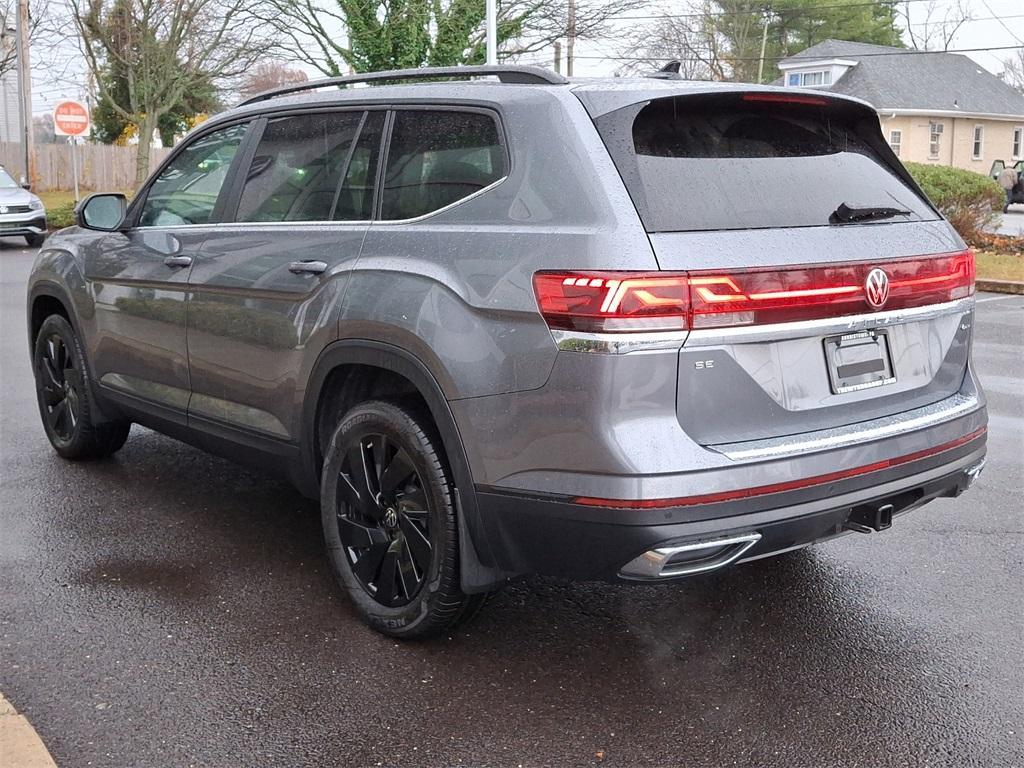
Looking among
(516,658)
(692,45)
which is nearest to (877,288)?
(516,658)

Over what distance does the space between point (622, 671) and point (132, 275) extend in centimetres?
292

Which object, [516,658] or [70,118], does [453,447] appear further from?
[70,118]

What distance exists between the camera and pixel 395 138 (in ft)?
12.9

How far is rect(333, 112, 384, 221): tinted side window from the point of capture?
396 centimetres

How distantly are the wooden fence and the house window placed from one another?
33313 mm

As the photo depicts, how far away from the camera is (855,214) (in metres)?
3.47

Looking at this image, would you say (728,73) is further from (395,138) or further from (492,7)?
(395,138)

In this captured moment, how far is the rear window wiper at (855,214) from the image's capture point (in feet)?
11.3

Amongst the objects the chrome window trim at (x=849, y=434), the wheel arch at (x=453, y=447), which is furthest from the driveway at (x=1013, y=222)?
the wheel arch at (x=453, y=447)

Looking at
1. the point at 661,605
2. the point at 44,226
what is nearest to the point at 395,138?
the point at 661,605

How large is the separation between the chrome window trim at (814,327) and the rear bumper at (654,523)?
436 millimetres

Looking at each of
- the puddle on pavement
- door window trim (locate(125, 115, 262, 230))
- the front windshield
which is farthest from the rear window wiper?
the front windshield

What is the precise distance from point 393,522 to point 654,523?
1081mm

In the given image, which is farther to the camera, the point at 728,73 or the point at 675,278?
the point at 728,73
